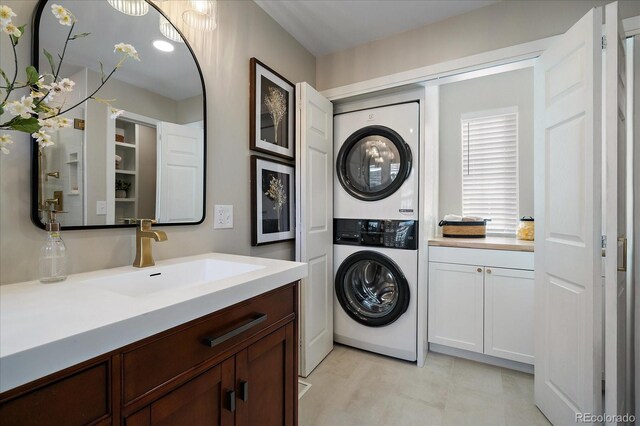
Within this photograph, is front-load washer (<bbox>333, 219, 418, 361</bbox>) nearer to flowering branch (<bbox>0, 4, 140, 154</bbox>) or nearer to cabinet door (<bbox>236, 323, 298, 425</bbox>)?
cabinet door (<bbox>236, 323, 298, 425</bbox>)

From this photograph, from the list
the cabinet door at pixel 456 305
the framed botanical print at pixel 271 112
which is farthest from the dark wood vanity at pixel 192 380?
the cabinet door at pixel 456 305

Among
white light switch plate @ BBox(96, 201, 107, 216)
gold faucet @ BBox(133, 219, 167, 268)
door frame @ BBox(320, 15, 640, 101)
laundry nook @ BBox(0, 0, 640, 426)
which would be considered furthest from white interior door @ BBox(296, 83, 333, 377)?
white light switch plate @ BBox(96, 201, 107, 216)

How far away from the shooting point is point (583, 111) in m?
1.36

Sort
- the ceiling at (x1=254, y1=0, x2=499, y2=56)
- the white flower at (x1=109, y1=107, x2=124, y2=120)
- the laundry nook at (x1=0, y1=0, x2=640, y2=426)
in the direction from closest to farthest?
the laundry nook at (x1=0, y1=0, x2=640, y2=426) < the white flower at (x1=109, y1=107, x2=124, y2=120) < the ceiling at (x1=254, y1=0, x2=499, y2=56)

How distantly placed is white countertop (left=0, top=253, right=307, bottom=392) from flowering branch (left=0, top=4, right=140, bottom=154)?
0.41 m

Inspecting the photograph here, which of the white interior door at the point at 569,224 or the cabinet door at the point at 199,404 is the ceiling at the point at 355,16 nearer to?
the white interior door at the point at 569,224

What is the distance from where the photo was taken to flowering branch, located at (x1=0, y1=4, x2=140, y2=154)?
0.70m

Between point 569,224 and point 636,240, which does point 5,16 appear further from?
point 636,240

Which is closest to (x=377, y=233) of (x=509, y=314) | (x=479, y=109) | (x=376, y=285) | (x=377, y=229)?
(x=377, y=229)

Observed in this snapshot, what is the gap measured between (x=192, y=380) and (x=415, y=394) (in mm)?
1675

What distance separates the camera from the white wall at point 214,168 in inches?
35.9

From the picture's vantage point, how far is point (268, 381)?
3.43ft

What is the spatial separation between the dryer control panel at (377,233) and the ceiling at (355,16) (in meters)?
1.51

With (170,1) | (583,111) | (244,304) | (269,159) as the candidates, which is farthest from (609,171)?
(170,1)
